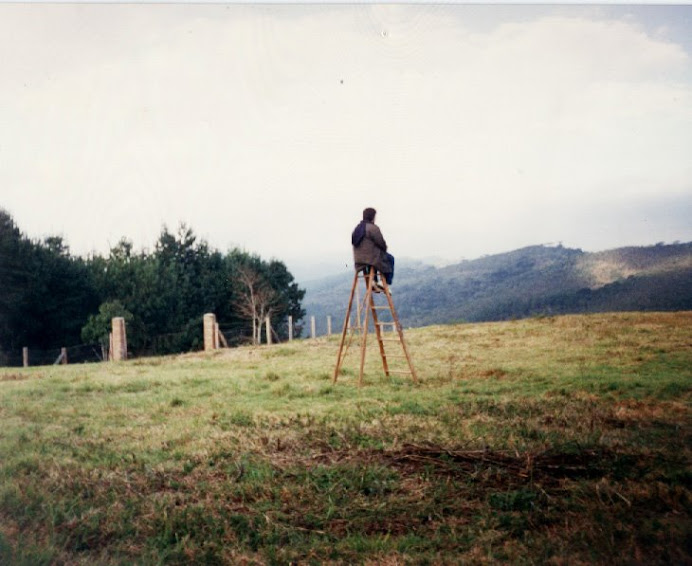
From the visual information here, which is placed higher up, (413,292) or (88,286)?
(88,286)

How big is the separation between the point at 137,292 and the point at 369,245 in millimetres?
29275

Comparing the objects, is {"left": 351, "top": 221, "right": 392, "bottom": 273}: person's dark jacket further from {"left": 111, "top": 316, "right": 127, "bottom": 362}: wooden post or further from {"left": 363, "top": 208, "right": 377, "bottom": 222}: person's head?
{"left": 111, "top": 316, "right": 127, "bottom": 362}: wooden post

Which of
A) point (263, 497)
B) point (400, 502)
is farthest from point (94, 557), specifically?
point (400, 502)

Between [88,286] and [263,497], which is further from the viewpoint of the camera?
[88,286]

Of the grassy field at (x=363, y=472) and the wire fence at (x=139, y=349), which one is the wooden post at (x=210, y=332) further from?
the grassy field at (x=363, y=472)

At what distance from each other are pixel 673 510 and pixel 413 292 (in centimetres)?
2884

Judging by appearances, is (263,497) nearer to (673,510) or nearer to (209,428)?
(209,428)

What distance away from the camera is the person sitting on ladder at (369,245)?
677 centimetres

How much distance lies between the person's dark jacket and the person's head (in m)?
0.08

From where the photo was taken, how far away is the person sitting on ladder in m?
6.77

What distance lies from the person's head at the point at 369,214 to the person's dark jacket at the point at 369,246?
8 cm

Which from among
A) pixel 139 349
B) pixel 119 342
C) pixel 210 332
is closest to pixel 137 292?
pixel 139 349

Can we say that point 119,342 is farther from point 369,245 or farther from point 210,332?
point 369,245

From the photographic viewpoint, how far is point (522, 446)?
3830 millimetres
